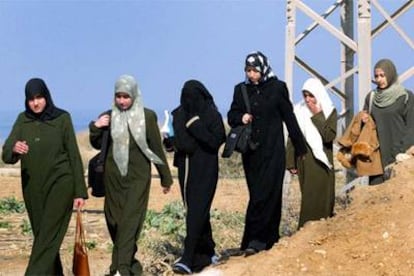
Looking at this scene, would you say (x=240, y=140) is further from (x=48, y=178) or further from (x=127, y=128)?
(x=48, y=178)

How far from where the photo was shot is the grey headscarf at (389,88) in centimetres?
887

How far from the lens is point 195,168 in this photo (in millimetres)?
8703

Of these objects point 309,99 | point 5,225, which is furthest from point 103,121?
point 5,225

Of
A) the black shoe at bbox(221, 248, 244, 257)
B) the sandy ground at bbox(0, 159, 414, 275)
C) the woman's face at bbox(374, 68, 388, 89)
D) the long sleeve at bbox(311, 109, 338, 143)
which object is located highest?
the woman's face at bbox(374, 68, 388, 89)

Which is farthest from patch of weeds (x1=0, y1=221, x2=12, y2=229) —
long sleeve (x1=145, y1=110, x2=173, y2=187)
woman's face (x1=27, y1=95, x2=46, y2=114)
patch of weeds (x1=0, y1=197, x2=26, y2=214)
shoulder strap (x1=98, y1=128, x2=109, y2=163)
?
woman's face (x1=27, y1=95, x2=46, y2=114)

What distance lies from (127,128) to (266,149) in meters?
1.25

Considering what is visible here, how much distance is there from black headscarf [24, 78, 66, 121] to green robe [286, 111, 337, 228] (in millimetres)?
2285

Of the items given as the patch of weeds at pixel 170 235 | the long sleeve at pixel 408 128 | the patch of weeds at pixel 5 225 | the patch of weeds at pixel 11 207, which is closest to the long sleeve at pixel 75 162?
the patch of weeds at pixel 170 235

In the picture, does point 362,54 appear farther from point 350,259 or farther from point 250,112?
point 350,259

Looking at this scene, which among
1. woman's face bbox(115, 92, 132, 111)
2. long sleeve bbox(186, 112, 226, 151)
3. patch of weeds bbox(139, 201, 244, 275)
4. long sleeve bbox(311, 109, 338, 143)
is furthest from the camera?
patch of weeds bbox(139, 201, 244, 275)

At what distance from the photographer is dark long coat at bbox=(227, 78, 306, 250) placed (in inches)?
350

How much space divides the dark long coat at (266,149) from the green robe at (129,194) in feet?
2.55

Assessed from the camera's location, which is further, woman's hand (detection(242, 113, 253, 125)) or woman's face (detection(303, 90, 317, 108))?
woman's face (detection(303, 90, 317, 108))

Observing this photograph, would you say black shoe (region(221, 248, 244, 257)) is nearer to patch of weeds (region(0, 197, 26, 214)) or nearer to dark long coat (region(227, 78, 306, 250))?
dark long coat (region(227, 78, 306, 250))
